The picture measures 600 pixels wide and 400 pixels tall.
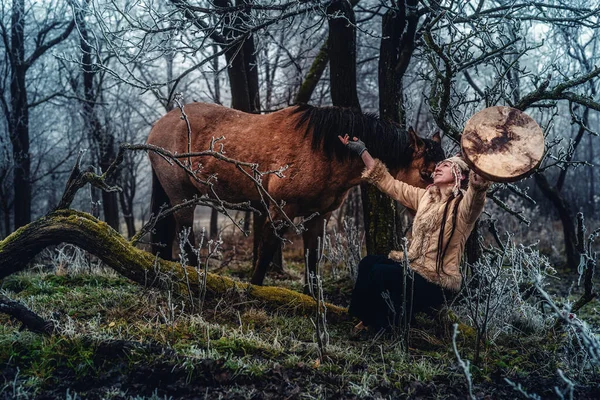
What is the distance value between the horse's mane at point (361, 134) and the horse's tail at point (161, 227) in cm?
250

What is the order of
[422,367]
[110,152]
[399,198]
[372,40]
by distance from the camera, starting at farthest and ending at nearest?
[372,40] < [110,152] < [399,198] < [422,367]

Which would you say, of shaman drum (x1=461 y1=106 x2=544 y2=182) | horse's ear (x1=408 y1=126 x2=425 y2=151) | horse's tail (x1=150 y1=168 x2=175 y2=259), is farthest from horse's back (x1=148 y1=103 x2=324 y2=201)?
shaman drum (x1=461 y1=106 x2=544 y2=182)

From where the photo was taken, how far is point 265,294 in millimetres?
4672

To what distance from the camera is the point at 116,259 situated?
4270mm

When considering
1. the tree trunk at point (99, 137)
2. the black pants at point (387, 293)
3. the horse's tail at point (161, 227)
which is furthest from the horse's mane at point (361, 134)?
the tree trunk at point (99, 137)

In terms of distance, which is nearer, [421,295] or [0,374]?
[0,374]

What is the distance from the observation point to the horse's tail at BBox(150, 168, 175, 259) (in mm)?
6500

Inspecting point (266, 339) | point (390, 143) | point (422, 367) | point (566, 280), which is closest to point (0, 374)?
point (266, 339)

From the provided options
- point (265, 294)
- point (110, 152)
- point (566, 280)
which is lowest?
point (566, 280)

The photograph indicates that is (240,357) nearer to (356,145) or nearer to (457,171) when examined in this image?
(457,171)

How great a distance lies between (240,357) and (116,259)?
5.37 ft

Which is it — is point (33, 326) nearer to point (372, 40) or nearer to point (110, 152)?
point (110, 152)

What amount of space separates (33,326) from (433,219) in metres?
3.25

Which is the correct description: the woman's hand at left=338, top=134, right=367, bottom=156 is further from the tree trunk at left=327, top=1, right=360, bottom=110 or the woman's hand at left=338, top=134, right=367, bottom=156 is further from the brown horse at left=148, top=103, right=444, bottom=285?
the tree trunk at left=327, top=1, right=360, bottom=110
